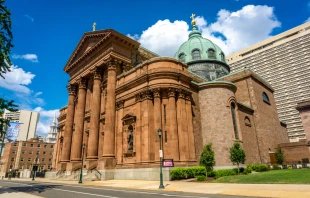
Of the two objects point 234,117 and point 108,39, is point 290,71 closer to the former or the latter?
point 234,117

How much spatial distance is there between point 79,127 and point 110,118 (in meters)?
9.64

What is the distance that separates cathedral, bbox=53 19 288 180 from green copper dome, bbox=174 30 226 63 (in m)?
9.19

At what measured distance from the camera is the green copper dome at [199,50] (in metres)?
47.6

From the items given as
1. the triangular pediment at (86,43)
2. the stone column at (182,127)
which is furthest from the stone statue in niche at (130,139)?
the triangular pediment at (86,43)

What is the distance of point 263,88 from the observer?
42.9 metres

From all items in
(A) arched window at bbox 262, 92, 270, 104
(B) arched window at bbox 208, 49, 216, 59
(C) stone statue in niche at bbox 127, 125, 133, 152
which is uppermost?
(B) arched window at bbox 208, 49, 216, 59

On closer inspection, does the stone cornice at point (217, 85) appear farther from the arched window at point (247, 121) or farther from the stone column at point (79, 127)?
the stone column at point (79, 127)

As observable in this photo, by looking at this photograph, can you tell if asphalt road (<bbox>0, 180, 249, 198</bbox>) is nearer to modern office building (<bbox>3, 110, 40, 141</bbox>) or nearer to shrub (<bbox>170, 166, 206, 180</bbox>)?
shrub (<bbox>170, 166, 206, 180</bbox>)

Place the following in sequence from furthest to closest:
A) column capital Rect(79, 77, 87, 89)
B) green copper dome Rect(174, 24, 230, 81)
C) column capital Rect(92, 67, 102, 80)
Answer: green copper dome Rect(174, 24, 230, 81) → column capital Rect(79, 77, 87, 89) → column capital Rect(92, 67, 102, 80)

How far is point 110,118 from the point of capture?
30.4 m

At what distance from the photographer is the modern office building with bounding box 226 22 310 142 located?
87.5m

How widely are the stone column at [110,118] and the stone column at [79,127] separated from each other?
8.95 meters

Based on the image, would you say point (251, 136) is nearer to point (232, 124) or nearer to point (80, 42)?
point (232, 124)

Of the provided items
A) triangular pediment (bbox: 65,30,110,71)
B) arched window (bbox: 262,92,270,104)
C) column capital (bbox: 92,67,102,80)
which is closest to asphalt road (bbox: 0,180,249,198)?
column capital (bbox: 92,67,102,80)
